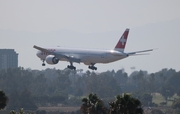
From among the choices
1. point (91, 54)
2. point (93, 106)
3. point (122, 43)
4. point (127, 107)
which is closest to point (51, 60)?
point (91, 54)

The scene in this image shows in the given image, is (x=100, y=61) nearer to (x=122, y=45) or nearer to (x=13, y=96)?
(x=122, y=45)

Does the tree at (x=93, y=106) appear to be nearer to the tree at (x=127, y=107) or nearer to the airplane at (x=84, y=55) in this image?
the tree at (x=127, y=107)

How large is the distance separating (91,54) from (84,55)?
182 cm

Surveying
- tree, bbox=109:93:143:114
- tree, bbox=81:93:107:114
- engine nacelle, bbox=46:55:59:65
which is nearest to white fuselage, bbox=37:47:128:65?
engine nacelle, bbox=46:55:59:65

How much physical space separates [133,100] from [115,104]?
219 cm

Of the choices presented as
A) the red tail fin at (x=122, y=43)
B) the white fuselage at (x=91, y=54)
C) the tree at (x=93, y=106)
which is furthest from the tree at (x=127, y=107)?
the red tail fin at (x=122, y=43)

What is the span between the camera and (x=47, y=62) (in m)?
164

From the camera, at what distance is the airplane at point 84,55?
15606cm

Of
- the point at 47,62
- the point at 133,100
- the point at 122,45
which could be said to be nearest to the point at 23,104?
the point at 47,62

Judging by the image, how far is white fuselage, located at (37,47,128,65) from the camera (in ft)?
509

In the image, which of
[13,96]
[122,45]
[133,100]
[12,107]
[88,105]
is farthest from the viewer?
[13,96]

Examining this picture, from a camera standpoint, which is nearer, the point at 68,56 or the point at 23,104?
the point at 68,56

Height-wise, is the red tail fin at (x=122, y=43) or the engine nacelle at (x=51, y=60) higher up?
the red tail fin at (x=122, y=43)

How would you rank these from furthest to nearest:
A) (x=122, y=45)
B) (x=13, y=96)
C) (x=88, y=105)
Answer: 1. (x=13, y=96)
2. (x=122, y=45)
3. (x=88, y=105)
